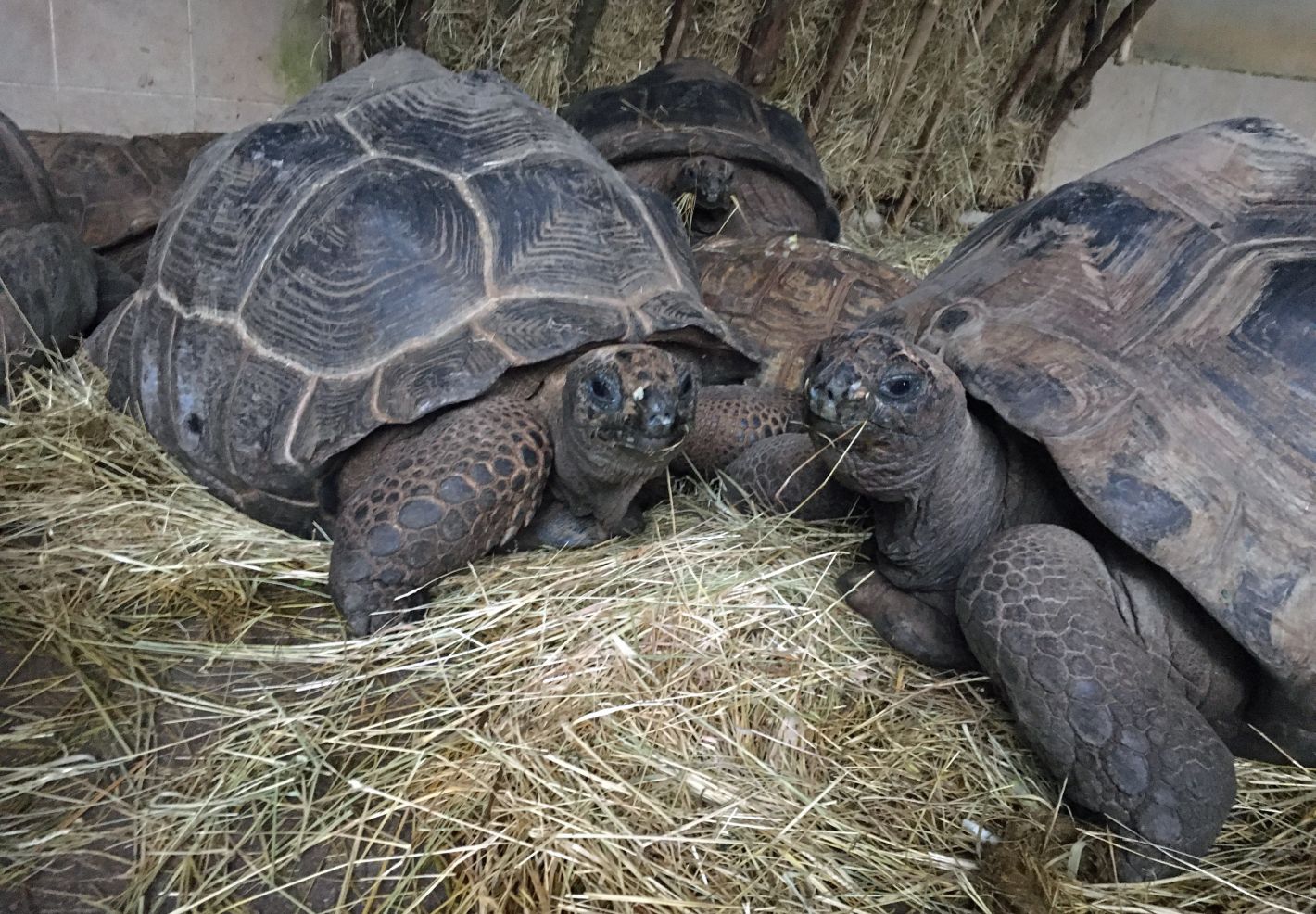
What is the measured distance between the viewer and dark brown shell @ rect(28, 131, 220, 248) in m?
3.94

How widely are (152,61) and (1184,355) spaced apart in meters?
4.71

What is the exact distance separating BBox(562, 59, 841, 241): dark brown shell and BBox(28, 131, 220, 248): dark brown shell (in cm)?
194

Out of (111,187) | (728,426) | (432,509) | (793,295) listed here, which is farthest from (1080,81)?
(432,509)

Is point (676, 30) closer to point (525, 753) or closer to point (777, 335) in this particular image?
point (777, 335)

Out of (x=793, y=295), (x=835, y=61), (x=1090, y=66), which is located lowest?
(x=793, y=295)

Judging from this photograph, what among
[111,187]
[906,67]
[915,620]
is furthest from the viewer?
[906,67]

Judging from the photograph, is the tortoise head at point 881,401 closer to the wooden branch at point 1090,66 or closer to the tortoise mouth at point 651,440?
the tortoise mouth at point 651,440

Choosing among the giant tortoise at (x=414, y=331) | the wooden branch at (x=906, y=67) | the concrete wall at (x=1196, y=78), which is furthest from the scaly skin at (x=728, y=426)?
the concrete wall at (x=1196, y=78)

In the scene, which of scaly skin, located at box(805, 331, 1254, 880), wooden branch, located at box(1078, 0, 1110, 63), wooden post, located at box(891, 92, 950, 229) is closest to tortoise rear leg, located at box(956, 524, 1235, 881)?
scaly skin, located at box(805, 331, 1254, 880)

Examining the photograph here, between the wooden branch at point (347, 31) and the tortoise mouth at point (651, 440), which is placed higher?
the wooden branch at point (347, 31)

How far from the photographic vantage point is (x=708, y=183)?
4.38 m

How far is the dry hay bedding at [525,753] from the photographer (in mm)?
1526

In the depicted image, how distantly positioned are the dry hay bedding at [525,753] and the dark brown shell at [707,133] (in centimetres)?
279

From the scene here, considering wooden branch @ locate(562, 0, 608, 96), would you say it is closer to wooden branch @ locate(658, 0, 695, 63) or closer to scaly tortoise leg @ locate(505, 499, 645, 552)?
wooden branch @ locate(658, 0, 695, 63)
